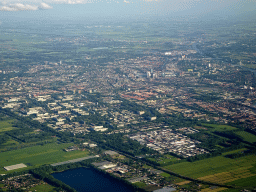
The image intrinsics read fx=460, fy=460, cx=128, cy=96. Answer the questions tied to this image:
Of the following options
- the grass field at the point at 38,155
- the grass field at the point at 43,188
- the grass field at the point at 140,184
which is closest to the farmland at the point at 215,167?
the grass field at the point at 140,184

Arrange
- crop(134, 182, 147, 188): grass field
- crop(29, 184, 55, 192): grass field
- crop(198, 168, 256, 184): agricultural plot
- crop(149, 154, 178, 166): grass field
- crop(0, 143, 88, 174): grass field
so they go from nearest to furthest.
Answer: crop(29, 184, 55, 192): grass field < crop(134, 182, 147, 188): grass field < crop(198, 168, 256, 184): agricultural plot < crop(149, 154, 178, 166): grass field < crop(0, 143, 88, 174): grass field

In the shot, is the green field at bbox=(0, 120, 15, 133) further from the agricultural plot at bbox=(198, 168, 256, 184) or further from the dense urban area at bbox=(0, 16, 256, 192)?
the agricultural plot at bbox=(198, 168, 256, 184)

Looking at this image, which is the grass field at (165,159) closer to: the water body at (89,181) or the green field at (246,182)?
the water body at (89,181)

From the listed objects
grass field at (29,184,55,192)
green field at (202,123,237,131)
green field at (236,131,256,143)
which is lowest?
grass field at (29,184,55,192)

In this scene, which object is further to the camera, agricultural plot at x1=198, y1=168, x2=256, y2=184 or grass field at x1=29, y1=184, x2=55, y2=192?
agricultural plot at x1=198, y1=168, x2=256, y2=184

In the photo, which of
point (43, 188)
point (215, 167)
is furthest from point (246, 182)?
point (43, 188)

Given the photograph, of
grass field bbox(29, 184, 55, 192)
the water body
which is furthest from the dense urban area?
the water body

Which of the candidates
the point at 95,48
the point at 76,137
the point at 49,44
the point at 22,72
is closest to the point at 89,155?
the point at 76,137
